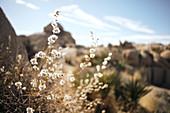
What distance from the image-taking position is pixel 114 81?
6562 millimetres

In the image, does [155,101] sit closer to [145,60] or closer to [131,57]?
[131,57]

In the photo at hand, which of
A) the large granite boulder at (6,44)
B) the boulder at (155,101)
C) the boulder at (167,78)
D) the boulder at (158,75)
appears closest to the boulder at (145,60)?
the boulder at (158,75)

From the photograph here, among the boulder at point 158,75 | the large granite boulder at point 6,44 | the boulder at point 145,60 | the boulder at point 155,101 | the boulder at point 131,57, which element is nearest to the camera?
the large granite boulder at point 6,44

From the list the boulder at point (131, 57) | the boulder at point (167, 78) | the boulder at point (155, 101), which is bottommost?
the boulder at point (167, 78)

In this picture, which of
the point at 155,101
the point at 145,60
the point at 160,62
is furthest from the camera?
the point at 160,62

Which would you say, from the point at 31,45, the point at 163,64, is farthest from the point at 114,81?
the point at 163,64

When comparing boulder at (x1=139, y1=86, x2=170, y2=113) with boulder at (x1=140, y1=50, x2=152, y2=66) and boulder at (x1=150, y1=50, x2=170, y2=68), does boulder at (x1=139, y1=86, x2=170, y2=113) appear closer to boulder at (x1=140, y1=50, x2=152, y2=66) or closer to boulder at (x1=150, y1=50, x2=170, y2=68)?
boulder at (x1=140, y1=50, x2=152, y2=66)

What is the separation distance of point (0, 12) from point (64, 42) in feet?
33.9

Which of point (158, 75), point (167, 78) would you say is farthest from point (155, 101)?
point (167, 78)

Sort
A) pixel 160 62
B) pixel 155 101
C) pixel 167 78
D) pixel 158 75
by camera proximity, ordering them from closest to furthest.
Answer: pixel 155 101 → pixel 158 75 → pixel 167 78 → pixel 160 62

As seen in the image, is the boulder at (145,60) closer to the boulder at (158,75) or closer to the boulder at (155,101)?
the boulder at (158,75)

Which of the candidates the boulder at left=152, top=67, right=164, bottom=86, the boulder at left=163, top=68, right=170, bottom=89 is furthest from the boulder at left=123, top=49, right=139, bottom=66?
the boulder at left=163, top=68, right=170, bottom=89

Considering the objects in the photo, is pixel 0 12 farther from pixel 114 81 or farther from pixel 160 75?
pixel 160 75

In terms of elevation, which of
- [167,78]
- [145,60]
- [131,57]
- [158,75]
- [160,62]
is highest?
[131,57]
